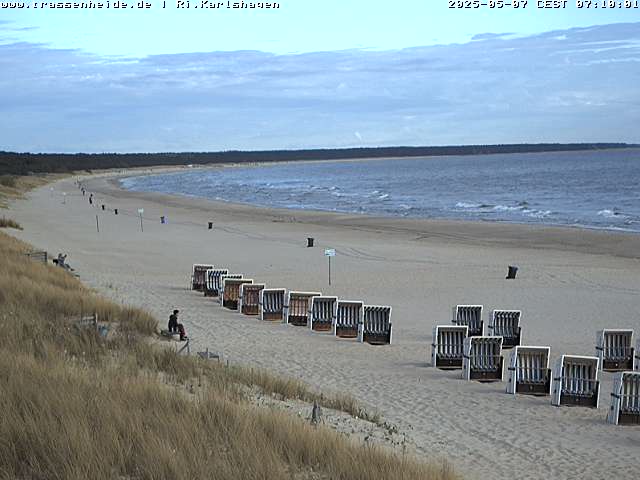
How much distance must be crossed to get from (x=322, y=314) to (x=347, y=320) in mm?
730

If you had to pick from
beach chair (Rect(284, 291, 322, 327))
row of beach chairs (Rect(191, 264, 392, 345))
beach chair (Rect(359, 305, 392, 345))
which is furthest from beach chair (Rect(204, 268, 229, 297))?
beach chair (Rect(359, 305, 392, 345))

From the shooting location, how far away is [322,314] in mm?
16141

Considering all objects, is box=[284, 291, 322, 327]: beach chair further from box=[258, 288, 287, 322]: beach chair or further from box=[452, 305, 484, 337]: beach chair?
box=[452, 305, 484, 337]: beach chair

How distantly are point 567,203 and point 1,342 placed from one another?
54.6 meters

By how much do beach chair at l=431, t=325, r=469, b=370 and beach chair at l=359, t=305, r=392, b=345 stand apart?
191 centimetres

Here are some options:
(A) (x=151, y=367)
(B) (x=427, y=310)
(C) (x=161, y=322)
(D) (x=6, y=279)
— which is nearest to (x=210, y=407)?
(A) (x=151, y=367)

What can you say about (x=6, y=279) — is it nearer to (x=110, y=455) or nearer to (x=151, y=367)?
(x=151, y=367)

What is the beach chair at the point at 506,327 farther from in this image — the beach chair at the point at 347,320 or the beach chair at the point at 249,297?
the beach chair at the point at 249,297

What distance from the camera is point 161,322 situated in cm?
1548

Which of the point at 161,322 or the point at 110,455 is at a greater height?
the point at 110,455

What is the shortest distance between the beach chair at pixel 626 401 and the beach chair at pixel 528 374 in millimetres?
1432

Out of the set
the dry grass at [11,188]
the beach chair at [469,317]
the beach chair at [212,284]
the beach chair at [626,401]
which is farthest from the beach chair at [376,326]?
the dry grass at [11,188]

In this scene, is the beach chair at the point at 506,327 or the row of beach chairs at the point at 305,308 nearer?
the beach chair at the point at 506,327

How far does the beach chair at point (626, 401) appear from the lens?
10.1 metres
